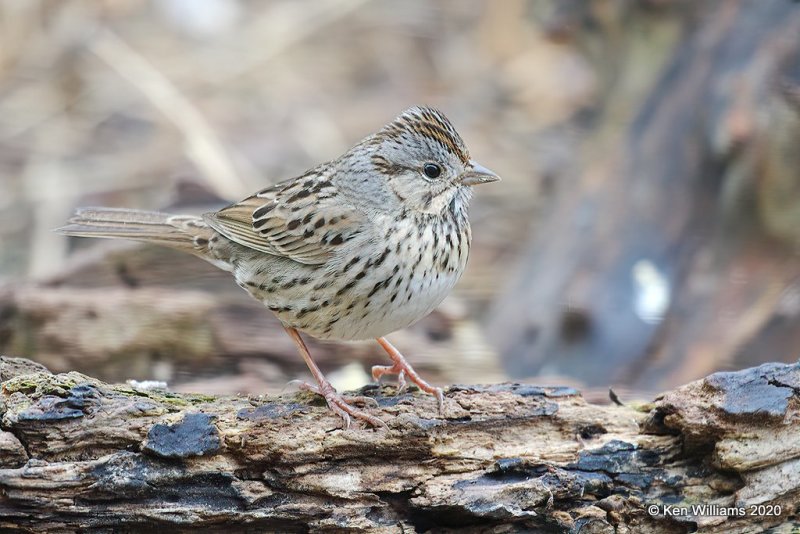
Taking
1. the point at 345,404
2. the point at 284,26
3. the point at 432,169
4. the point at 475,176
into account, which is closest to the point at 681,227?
the point at 475,176

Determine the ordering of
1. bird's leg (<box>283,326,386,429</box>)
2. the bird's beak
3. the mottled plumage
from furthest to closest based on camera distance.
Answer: the bird's beak
the mottled plumage
bird's leg (<box>283,326,386,429</box>)

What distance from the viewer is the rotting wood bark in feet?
10.4

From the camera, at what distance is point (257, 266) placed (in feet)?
15.0

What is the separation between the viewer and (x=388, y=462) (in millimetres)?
3516

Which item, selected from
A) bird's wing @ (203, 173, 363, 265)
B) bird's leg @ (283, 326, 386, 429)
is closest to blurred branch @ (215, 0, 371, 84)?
bird's wing @ (203, 173, 363, 265)

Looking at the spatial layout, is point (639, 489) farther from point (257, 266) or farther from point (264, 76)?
point (264, 76)

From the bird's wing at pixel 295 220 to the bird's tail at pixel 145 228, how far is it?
95 mm

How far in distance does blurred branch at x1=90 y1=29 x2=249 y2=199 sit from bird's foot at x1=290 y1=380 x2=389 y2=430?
3085mm

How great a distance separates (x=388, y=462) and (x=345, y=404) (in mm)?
275

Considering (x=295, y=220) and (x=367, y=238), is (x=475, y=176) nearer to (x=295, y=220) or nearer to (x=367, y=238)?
(x=367, y=238)

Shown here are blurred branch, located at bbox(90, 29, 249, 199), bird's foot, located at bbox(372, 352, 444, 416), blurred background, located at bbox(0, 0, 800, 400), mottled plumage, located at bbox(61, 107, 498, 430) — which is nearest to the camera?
bird's foot, located at bbox(372, 352, 444, 416)

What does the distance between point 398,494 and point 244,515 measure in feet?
1.73

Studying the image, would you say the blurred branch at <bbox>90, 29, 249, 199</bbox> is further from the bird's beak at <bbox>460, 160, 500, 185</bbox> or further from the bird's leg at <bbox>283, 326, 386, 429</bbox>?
the bird's leg at <bbox>283, 326, 386, 429</bbox>

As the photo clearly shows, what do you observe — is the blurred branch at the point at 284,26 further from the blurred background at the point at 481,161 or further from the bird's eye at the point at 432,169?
the bird's eye at the point at 432,169
